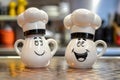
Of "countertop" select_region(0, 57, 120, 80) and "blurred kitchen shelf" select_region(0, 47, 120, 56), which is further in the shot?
"blurred kitchen shelf" select_region(0, 47, 120, 56)

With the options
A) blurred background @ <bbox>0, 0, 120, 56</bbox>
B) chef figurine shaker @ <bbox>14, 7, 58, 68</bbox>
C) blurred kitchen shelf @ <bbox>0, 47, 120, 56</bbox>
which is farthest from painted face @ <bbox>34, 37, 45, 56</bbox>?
blurred background @ <bbox>0, 0, 120, 56</bbox>

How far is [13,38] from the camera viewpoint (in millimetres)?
2291

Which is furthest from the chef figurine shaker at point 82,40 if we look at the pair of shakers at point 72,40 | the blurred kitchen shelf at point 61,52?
the blurred kitchen shelf at point 61,52

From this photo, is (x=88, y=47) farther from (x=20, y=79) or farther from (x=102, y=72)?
(x=20, y=79)

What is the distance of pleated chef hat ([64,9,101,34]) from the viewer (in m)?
0.72

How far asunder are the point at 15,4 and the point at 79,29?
166 centimetres

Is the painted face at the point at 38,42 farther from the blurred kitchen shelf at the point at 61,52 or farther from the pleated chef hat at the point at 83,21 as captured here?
the blurred kitchen shelf at the point at 61,52

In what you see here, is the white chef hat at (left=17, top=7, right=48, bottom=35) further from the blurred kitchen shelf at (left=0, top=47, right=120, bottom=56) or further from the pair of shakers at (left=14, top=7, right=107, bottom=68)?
the blurred kitchen shelf at (left=0, top=47, right=120, bottom=56)

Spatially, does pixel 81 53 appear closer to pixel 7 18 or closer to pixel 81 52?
pixel 81 52

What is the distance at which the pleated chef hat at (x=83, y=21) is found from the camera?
28.5 inches

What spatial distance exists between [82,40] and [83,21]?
0.05m

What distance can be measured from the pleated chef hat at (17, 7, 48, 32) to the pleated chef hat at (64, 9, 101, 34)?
77 mm

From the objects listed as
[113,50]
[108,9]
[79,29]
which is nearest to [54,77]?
[79,29]

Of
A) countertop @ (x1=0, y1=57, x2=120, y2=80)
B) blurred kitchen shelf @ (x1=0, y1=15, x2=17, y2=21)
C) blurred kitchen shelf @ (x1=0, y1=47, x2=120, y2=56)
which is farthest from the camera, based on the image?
blurred kitchen shelf @ (x1=0, y1=15, x2=17, y2=21)
